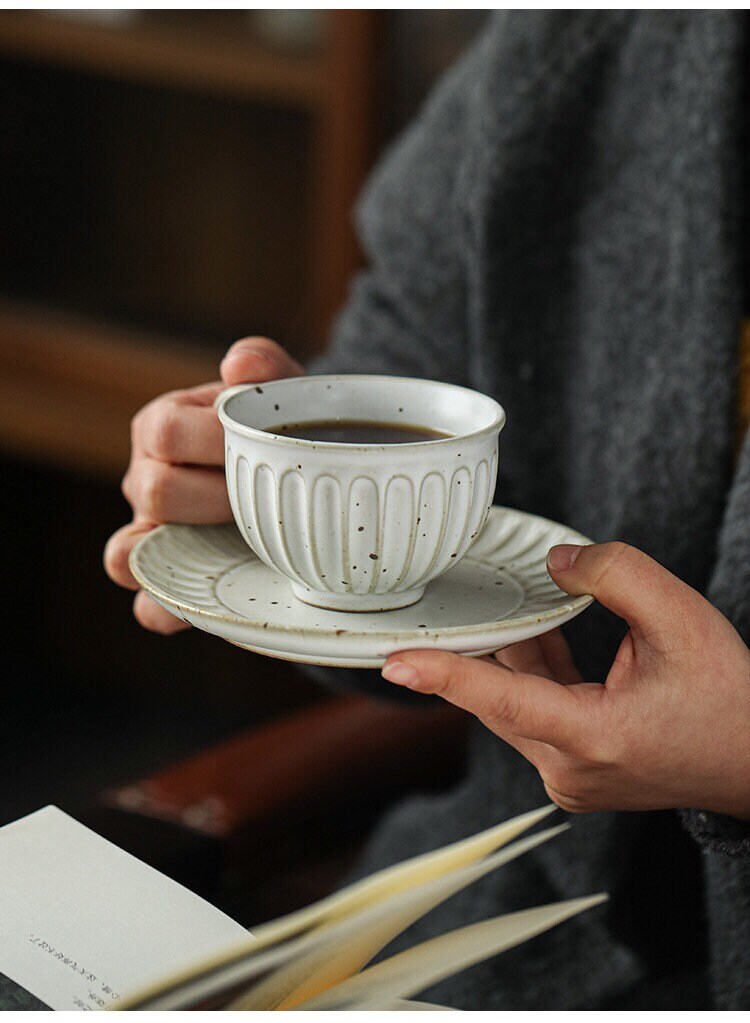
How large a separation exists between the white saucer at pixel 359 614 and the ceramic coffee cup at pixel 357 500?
2 cm

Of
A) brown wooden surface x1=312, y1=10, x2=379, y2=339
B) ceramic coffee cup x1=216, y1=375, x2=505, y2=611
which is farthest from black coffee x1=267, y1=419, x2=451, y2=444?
brown wooden surface x1=312, y1=10, x2=379, y2=339

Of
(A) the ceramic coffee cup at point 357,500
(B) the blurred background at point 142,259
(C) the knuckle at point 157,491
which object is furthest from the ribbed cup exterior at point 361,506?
(B) the blurred background at point 142,259

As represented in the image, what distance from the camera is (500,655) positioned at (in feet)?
1.97

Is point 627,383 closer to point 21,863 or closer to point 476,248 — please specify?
point 476,248

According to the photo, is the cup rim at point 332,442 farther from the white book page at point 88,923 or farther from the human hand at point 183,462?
the white book page at point 88,923

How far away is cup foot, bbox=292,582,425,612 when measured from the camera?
21.9 inches

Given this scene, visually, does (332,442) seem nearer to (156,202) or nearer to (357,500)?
(357,500)

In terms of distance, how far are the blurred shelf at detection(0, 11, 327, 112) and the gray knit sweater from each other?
2.48 ft

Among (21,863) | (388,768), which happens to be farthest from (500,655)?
(388,768)

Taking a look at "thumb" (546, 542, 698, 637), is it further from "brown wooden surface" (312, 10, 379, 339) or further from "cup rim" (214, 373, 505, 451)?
"brown wooden surface" (312, 10, 379, 339)

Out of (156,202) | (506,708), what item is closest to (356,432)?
(506,708)

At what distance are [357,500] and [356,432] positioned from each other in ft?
0.27

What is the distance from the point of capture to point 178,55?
1.76 metres

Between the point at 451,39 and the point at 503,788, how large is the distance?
3.64 feet
